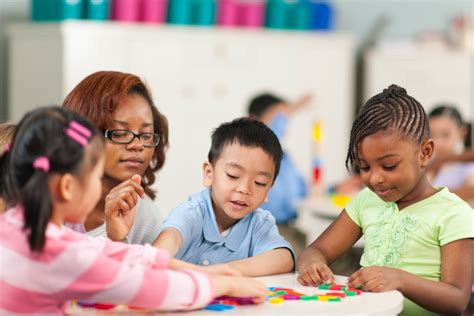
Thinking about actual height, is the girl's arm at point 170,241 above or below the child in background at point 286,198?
above

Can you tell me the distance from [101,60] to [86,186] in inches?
166

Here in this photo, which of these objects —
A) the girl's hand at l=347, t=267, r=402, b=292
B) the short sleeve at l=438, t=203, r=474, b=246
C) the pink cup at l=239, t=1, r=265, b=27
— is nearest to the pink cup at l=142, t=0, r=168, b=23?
the pink cup at l=239, t=1, r=265, b=27

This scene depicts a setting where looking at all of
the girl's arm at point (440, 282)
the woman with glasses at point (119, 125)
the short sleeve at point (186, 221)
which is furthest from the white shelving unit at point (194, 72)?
the girl's arm at point (440, 282)

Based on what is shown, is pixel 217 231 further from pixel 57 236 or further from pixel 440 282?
pixel 57 236

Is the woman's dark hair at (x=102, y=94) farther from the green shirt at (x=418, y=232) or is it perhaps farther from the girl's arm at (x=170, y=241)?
the green shirt at (x=418, y=232)

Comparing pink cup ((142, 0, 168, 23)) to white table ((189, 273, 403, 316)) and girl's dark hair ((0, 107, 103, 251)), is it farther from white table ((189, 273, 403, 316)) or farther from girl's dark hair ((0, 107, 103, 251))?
girl's dark hair ((0, 107, 103, 251))

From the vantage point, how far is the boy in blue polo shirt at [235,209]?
1.86 m

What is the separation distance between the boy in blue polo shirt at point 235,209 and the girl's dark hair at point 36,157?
20.8 inches

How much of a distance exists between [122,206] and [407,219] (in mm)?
583

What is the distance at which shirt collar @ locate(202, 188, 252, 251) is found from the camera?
1911 millimetres

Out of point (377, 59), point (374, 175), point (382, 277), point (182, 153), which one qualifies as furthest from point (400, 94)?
point (377, 59)

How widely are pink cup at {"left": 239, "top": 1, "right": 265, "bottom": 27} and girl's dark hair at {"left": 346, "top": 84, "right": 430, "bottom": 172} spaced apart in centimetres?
404

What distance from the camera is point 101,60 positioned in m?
5.45

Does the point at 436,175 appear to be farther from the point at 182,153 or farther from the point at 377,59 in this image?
the point at 377,59
